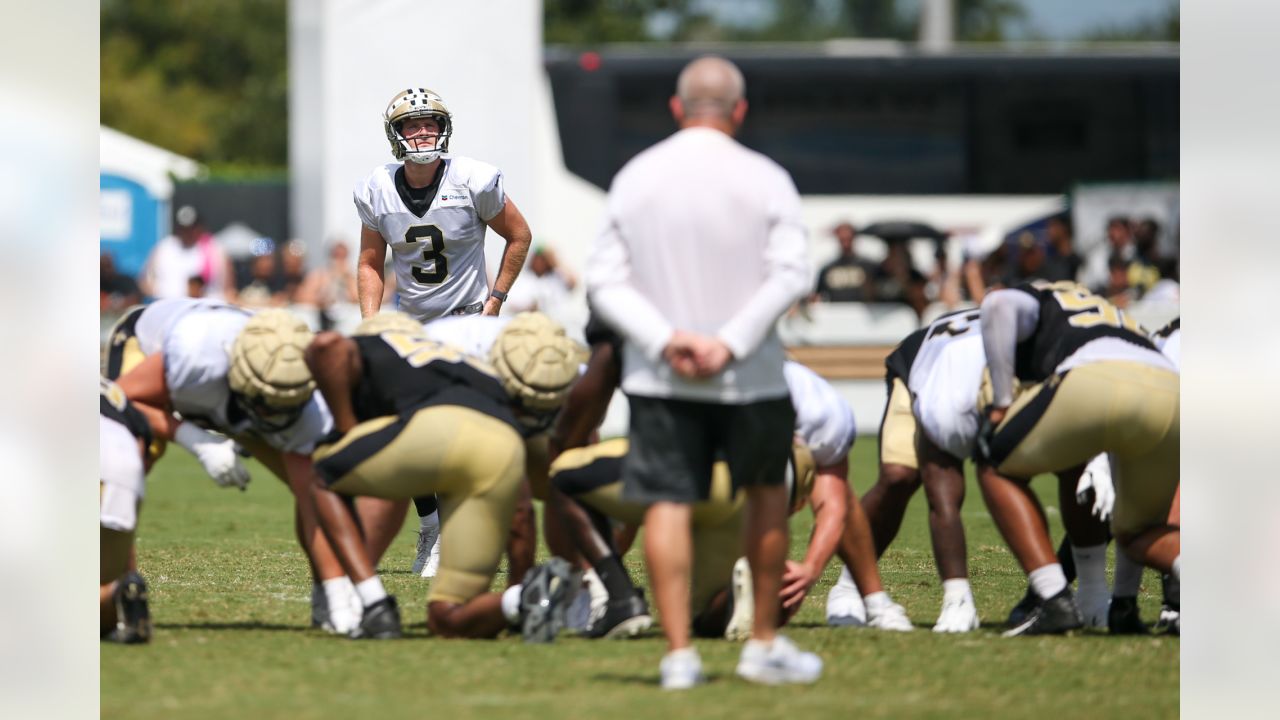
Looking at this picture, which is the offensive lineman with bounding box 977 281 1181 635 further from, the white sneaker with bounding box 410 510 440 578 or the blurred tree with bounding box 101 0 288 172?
the blurred tree with bounding box 101 0 288 172

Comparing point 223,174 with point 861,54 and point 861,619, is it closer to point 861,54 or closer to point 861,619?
point 861,54

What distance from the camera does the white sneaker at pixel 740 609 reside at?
703 cm

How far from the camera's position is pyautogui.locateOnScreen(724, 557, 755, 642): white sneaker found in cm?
703

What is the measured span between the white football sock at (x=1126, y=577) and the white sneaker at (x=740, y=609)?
4.42ft

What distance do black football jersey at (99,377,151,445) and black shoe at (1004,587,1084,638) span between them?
3.03m

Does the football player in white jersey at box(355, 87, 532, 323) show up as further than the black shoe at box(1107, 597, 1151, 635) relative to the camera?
Yes

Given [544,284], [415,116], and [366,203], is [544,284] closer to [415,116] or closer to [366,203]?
[366,203]

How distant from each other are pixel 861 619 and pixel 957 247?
787 inches

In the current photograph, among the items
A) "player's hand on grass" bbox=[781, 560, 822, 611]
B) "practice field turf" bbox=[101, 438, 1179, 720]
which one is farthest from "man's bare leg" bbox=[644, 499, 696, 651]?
"player's hand on grass" bbox=[781, 560, 822, 611]

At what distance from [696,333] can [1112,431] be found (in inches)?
67.1

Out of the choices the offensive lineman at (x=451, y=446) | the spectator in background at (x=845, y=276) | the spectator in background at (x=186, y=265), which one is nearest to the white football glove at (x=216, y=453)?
the offensive lineman at (x=451, y=446)

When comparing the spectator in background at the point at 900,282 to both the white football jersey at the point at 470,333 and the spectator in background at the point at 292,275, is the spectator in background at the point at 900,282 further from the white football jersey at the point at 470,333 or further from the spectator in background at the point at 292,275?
the white football jersey at the point at 470,333

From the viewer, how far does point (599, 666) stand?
6.38 m

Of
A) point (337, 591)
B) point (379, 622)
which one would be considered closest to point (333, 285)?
point (337, 591)
